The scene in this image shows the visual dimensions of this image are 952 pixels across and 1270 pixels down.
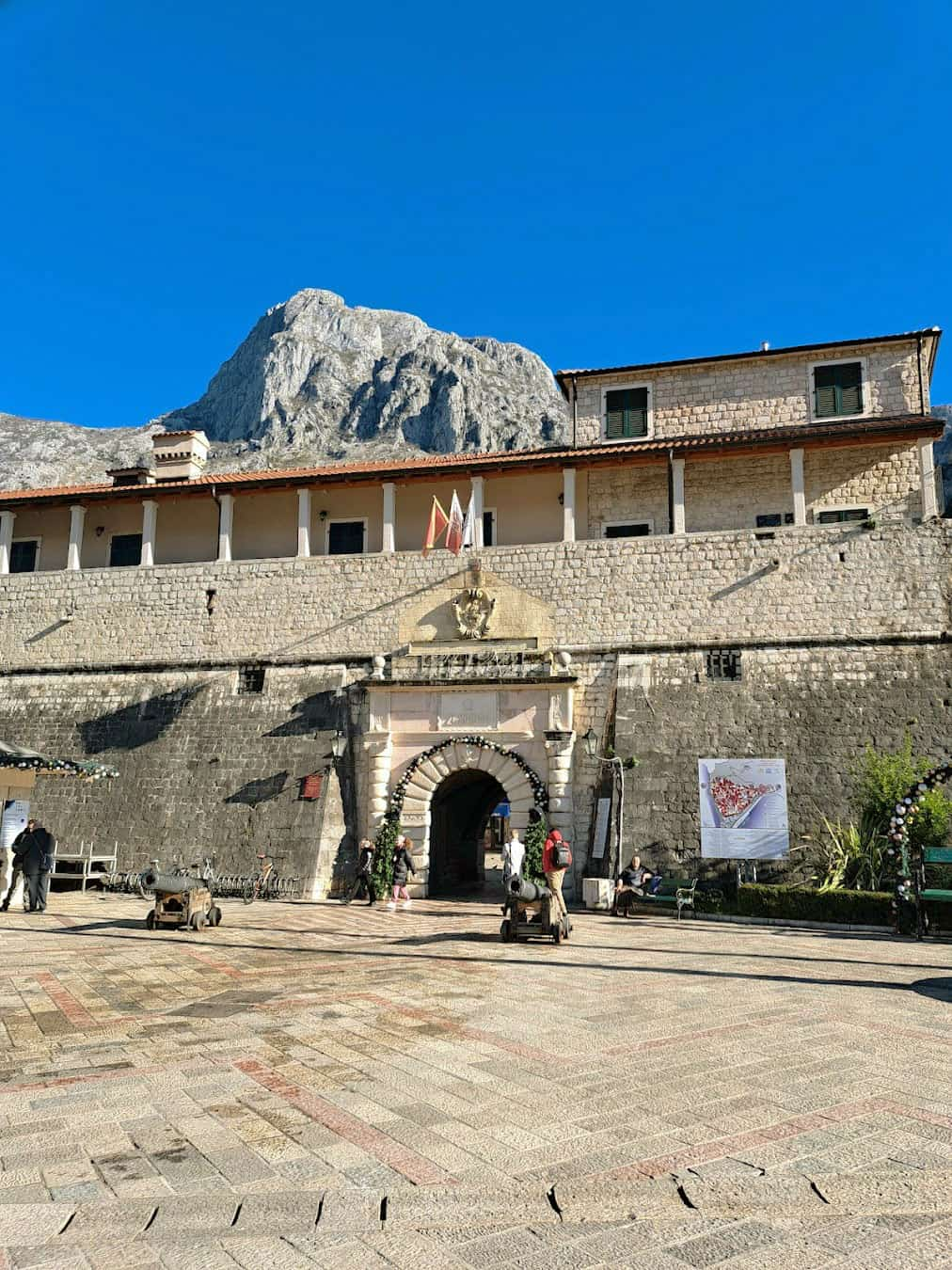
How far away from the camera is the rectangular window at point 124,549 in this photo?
79.8 ft

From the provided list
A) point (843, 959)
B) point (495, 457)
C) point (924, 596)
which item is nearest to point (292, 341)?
point (495, 457)

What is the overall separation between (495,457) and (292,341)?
93833 mm

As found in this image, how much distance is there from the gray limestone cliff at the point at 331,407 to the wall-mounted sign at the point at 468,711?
72.4 meters

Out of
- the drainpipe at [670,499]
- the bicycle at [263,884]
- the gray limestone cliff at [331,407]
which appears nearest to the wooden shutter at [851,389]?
the drainpipe at [670,499]

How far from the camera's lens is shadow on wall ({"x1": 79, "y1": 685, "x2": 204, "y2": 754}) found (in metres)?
21.0

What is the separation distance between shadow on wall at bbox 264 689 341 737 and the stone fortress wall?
0.05 m

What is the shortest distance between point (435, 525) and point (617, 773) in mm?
7213

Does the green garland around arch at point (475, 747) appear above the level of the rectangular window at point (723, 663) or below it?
below

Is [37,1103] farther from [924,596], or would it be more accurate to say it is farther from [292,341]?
[292,341]

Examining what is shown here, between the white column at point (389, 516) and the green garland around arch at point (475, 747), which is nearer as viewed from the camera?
the green garland around arch at point (475, 747)

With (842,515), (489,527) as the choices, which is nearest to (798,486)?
(842,515)

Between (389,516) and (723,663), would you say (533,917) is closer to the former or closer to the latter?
(723,663)

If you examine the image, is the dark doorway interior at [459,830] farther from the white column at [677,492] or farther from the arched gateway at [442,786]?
the white column at [677,492]

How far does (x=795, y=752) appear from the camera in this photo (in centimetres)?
1758
